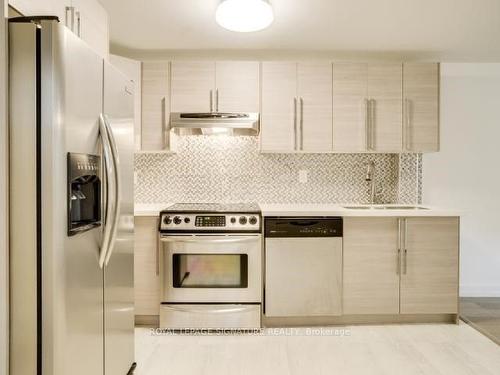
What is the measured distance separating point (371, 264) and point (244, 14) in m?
2.02

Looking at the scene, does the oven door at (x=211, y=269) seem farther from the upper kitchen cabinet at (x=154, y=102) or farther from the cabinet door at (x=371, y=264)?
the upper kitchen cabinet at (x=154, y=102)

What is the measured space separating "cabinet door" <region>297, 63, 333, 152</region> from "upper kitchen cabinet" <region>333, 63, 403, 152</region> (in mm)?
60

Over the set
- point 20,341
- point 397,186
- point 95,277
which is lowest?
point 20,341

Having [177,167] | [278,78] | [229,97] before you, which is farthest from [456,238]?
[177,167]

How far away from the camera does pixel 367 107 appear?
330 cm

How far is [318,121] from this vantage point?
3.30 metres

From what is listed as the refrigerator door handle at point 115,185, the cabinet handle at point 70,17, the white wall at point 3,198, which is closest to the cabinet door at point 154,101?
the cabinet handle at point 70,17

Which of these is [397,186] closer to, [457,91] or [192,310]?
[457,91]

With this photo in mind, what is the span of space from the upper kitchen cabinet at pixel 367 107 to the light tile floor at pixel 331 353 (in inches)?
58.7

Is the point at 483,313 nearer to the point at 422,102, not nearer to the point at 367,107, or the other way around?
the point at 422,102

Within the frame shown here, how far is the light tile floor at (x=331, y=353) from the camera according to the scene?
7.72 feet

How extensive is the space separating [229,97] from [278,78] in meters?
Answer: 0.44

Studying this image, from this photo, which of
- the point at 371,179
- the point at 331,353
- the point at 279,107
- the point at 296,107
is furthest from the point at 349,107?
the point at 331,353

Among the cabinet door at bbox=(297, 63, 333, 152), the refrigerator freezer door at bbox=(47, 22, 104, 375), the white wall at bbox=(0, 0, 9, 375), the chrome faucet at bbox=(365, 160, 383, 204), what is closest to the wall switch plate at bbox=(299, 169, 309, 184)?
the cabinet door at bbox=(297, 63, 333, 152)
